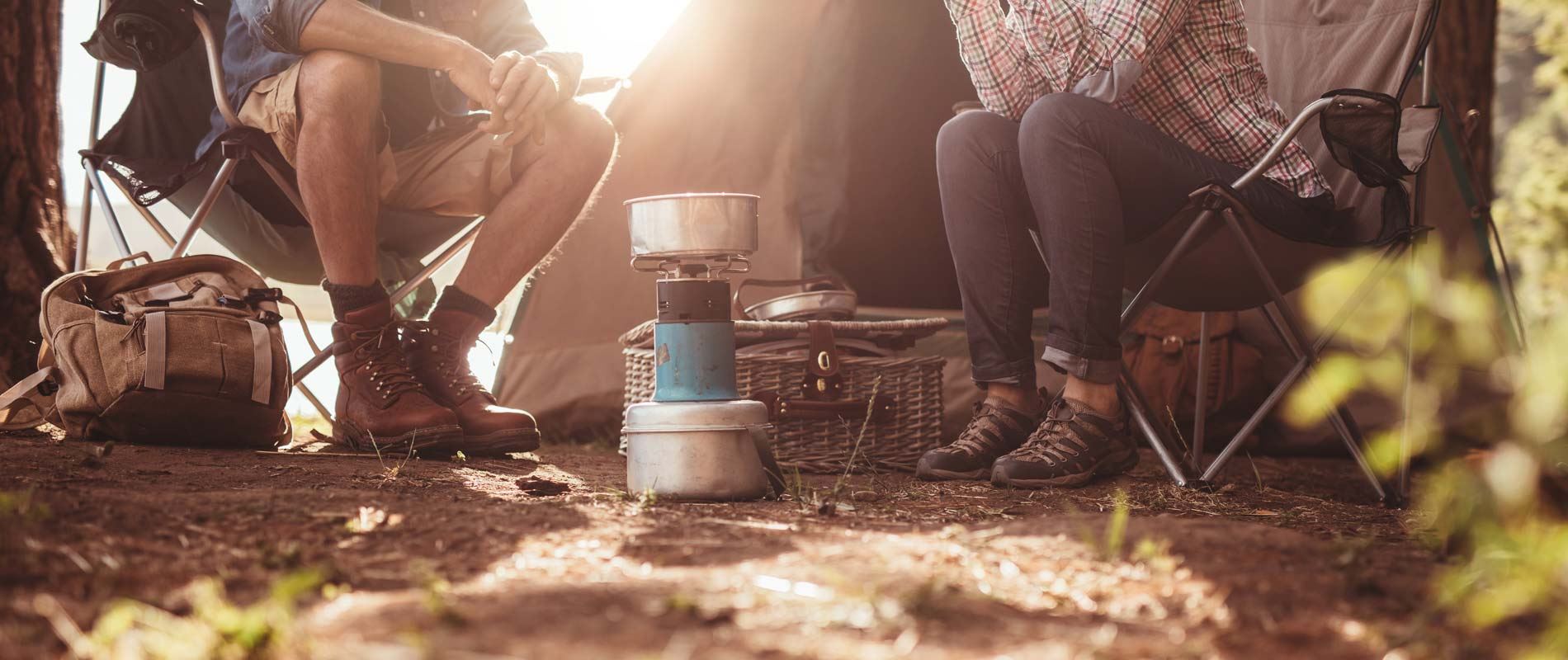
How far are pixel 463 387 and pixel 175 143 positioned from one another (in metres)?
0.85

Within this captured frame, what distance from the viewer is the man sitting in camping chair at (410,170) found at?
229 cm

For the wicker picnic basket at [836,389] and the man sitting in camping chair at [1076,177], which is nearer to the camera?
the man sitting in camping chair at [1076,177]

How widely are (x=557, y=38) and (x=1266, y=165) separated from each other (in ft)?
6.68

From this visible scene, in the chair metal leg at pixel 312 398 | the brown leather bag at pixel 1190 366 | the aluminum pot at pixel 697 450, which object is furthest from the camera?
the brown leather bag at pixel 1190 366

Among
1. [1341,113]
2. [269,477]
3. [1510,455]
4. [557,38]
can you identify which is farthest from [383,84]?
[1510,455]

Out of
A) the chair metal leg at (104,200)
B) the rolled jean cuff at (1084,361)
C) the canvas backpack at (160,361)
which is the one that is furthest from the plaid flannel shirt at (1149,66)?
the chair metal leg at (104,200)

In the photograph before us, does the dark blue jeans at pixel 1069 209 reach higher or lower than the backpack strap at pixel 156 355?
higher

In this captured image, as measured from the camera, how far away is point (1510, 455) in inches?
25.3

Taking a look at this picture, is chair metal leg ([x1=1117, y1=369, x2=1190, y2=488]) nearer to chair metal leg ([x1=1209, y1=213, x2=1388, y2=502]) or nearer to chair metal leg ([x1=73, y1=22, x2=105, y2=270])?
chair metal leg ([x1=1209, y1=213, x2=1388, y2=502])

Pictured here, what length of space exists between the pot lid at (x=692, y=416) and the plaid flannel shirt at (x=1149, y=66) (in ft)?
3.01

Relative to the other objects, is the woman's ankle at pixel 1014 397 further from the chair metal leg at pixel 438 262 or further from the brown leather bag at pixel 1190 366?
the chair metal leg at pixel 438 262

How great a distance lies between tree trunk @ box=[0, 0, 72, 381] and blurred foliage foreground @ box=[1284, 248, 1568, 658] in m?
3.05

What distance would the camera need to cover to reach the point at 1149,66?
7.29 ft

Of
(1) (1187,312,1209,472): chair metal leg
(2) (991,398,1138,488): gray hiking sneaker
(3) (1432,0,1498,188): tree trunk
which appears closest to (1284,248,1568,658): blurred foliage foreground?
(2) (991,398,1138,488): gray hiking sneaker
